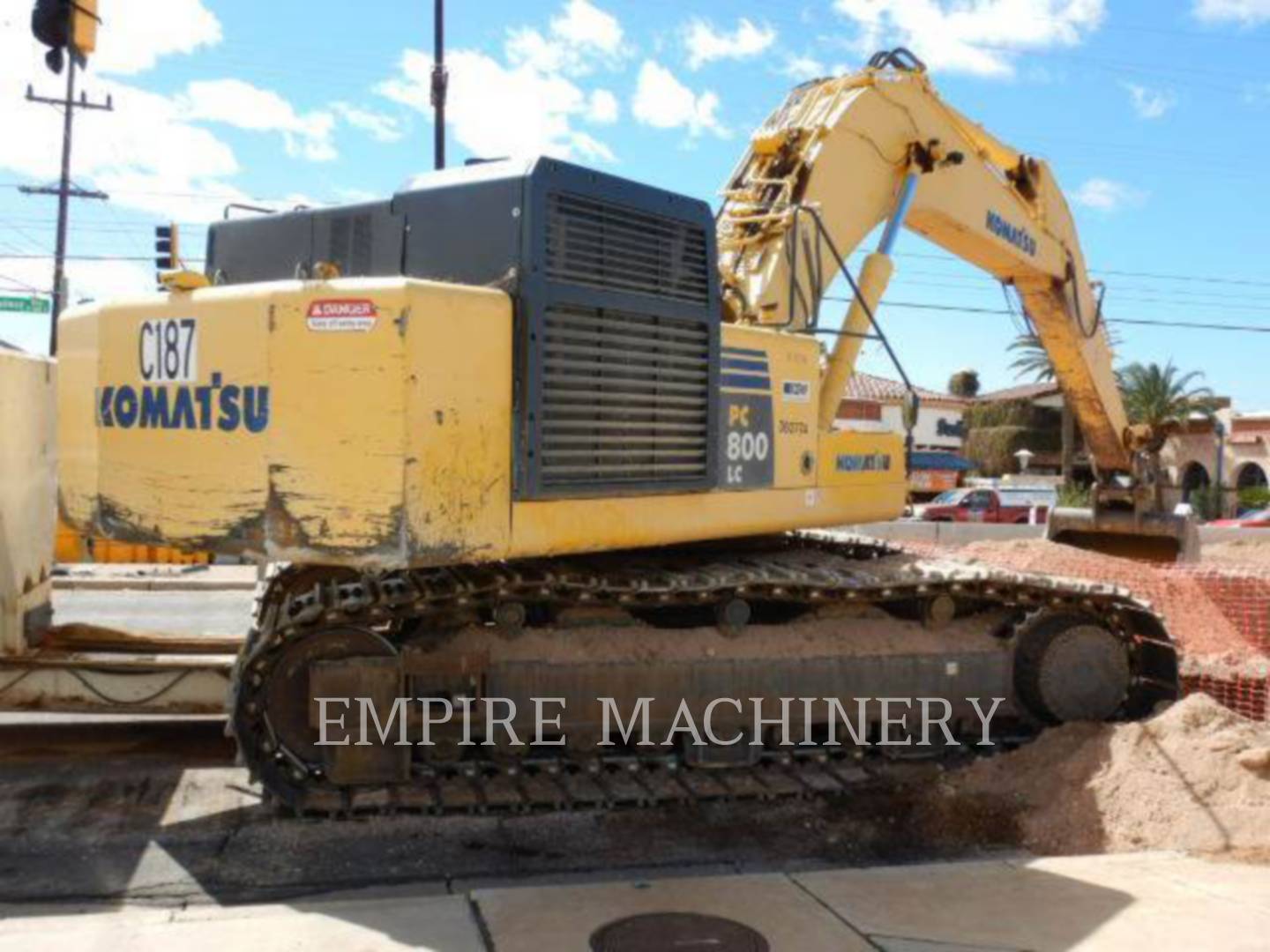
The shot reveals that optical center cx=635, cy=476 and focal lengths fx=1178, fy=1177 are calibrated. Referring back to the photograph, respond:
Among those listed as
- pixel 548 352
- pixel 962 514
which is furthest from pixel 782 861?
pixel 962 514

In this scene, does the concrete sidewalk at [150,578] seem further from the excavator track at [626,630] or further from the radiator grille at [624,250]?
the radiator grille at [624,250]

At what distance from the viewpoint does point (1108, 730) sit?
6.12 meters

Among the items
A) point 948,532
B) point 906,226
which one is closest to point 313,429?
point 906,226

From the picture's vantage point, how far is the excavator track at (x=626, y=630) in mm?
5340

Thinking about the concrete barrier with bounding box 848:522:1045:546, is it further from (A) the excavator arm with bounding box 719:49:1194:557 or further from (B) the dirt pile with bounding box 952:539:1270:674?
(B) the dirt pile with bounding box 952:539:1270:674

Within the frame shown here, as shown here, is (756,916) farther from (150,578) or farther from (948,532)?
(948,532)

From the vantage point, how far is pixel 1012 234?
31.4 feet

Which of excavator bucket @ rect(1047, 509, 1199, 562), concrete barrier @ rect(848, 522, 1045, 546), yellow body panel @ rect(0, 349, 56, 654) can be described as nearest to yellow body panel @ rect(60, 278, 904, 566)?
yellow body panel @ rect(0, 349, 56, 654)

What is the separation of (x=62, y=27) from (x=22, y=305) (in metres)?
18.6

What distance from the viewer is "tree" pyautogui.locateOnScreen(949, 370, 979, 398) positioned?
6144cm

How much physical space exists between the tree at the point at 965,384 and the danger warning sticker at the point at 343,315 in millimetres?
59071

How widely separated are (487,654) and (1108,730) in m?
3.25

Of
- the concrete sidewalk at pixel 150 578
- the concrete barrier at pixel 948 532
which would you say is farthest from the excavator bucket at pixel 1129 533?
the concrete sidewalk at pixel 150 578

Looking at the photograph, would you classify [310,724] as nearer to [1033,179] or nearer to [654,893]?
[654,893]
